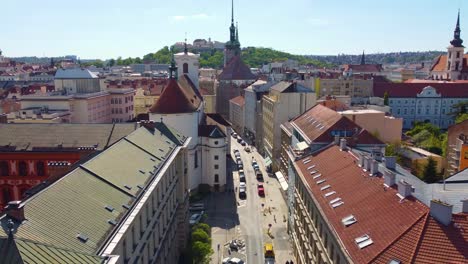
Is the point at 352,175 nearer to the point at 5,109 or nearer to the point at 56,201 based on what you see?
the point at 56,201

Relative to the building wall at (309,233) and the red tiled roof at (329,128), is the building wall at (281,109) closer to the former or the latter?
the red tiled roof at (329,128)

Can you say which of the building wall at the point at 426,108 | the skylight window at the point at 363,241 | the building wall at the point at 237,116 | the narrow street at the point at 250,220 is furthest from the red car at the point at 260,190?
the building wall at the point at 426,108

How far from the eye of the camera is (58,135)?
173ft

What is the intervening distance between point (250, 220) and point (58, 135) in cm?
2798

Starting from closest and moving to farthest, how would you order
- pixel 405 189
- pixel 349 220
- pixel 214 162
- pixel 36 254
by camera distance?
1. pixel 36 254
2. pixel 405 189
3. pixel 349 220
4. pixel 214 162

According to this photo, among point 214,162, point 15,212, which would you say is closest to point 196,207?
point 214,162

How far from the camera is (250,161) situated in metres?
96.3

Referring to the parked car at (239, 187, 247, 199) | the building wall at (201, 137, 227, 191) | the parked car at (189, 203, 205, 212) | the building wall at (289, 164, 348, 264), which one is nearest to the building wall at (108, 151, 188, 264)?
the parked car at (189, 203, 205, 212)

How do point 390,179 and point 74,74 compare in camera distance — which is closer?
point 390,179

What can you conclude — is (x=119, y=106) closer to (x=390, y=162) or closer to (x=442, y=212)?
(x=390, y=162)

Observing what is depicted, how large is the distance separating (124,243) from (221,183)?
4917cm

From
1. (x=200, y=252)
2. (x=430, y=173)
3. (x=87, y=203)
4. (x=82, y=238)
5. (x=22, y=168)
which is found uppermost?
(x=87, y=203)

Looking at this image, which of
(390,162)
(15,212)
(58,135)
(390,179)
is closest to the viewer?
(15,212)

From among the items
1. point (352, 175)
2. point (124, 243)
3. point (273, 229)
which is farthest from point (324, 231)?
point (273, 229)
